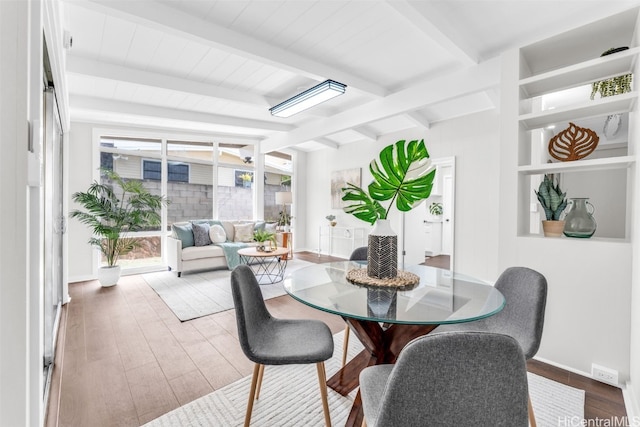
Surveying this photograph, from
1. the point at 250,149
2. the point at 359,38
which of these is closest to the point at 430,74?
the point at 359,38

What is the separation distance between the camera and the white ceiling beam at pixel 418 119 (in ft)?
14.7

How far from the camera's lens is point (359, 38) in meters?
2.59

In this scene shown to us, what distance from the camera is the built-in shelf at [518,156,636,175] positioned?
6.13 ft

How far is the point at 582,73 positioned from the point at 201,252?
4.95 metres

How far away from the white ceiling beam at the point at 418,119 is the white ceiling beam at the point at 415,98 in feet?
2.38

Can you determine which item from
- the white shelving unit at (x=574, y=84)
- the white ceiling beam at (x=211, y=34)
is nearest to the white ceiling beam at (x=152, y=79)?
the white ceiling beam at (x=211, y=34)

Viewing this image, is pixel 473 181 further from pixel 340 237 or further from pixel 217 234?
pixel 217 234

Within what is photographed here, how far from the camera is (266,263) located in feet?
18.7

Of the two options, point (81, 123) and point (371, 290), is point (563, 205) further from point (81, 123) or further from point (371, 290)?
point (81, 123)

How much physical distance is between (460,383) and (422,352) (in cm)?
12

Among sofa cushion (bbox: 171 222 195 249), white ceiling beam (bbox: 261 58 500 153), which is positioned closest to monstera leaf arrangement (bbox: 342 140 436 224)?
white ceiling beam (bbox: 261 58 500 153)

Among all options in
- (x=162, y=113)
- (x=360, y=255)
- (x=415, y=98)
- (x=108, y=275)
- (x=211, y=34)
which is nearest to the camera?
(x=211, y=34)

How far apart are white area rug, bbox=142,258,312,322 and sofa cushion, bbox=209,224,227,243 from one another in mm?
571

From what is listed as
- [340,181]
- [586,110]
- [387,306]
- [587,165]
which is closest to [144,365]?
[387,306]
